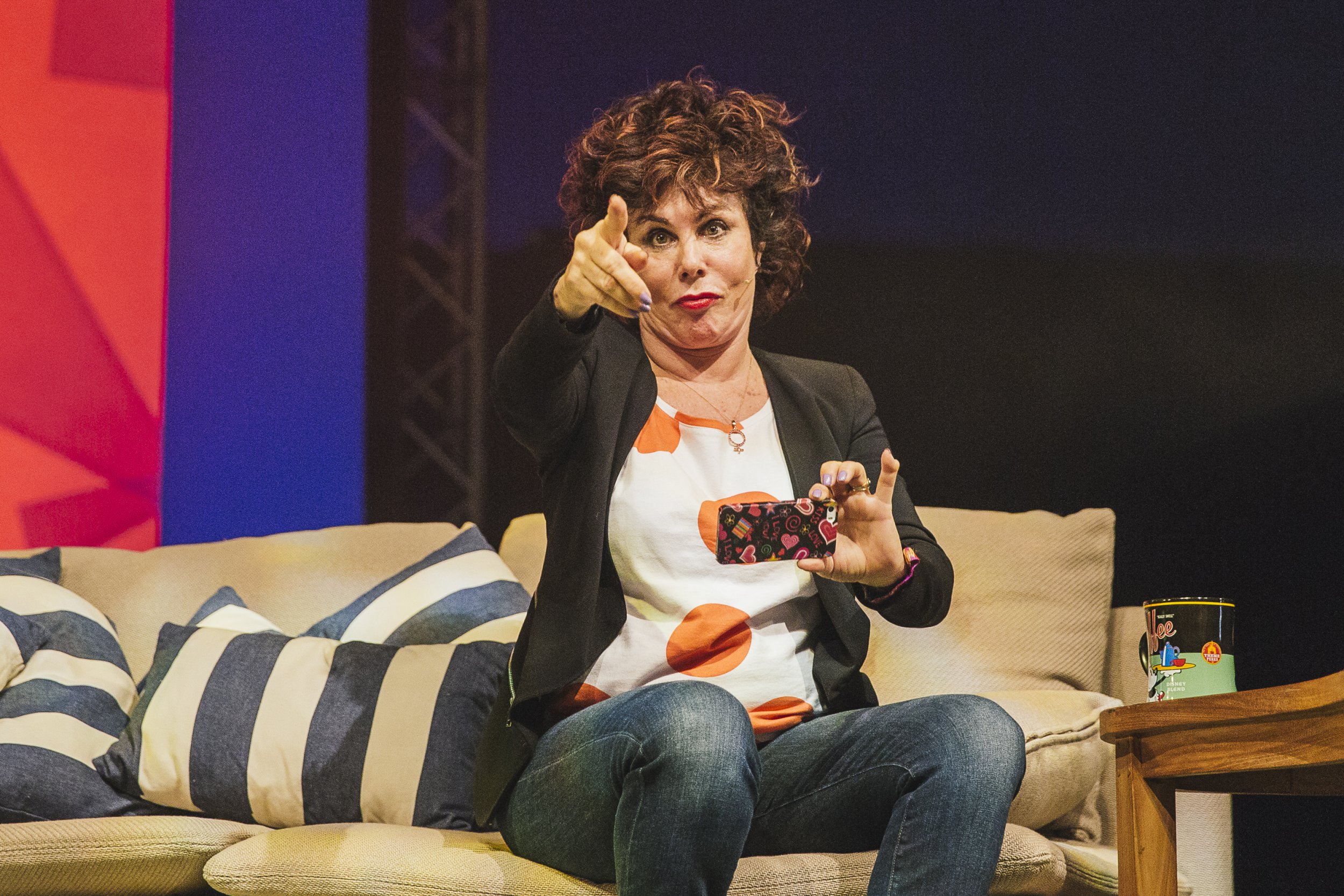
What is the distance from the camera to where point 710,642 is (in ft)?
4.78

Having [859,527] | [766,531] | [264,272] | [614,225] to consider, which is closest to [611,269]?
[614,225]

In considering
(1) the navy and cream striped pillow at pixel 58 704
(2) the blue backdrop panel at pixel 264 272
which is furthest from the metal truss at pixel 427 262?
(1) the navy and cream striped pillow at pixel 58 704

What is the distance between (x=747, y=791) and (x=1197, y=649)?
533 millimetres

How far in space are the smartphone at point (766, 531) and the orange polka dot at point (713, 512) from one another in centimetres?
12

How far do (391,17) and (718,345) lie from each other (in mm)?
1815

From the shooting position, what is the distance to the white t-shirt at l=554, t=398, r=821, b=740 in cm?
145

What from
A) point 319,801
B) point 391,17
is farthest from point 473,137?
point 319,801

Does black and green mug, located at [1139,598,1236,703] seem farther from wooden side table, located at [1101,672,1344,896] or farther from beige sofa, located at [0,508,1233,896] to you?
beige sofa, located at [0,508,1233,896]

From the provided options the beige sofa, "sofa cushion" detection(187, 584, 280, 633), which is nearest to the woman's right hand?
the beige sofa

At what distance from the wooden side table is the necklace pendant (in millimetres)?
547

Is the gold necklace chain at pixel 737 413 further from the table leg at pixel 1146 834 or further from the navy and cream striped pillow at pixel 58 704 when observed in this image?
the navy and cream striped pillow at pixel 58 704

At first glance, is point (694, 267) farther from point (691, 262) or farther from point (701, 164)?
point (701, 164)

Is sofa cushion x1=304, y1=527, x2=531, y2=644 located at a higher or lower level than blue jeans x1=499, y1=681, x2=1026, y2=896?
higher

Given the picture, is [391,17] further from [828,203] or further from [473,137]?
[828,203]
